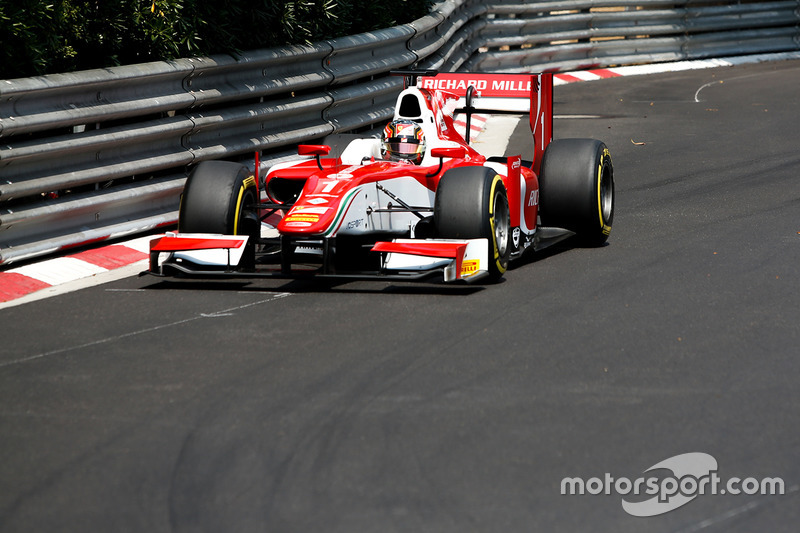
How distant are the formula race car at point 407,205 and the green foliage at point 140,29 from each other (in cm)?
179

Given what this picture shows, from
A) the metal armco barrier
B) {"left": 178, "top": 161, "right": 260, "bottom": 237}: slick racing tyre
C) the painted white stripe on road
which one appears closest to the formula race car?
{"left": 178, "top": 161, "right": 260, "bottom": 237}: slick racing tyre

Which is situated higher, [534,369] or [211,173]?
[211,173]

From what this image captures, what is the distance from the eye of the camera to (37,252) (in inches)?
335

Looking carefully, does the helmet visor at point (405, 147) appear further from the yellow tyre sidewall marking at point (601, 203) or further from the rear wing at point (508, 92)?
the yellow tyre sidewall marking at point (601, 203)

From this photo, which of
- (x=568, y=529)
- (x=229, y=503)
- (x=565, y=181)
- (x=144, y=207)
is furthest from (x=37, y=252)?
(x=568, y=529)

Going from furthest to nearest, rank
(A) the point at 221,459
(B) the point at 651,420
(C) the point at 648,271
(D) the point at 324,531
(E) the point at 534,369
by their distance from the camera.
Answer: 1. (C) the point at 648,271
2. (E) the point at 534,369
3. (B) the point at 651,420
4. (A) the point at 221,459
5. (D) the point at 324,531

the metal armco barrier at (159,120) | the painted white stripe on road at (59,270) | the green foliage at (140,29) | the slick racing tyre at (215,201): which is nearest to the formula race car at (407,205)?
the slick racing tyre at (215,201)

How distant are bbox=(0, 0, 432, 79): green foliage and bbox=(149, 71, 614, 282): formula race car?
70.3 inches

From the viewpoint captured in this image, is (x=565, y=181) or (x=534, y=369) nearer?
(x=534, y=369)

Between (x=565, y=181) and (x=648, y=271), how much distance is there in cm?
131

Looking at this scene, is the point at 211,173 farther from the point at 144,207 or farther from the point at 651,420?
Answer: the point at 651,420

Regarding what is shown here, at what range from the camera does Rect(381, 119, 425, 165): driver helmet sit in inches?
348

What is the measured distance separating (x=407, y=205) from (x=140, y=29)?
11.6ft

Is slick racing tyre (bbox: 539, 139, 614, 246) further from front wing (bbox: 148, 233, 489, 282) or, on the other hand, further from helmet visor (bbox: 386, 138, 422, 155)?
front wing (bbox: 148, 233, 489, 282)
